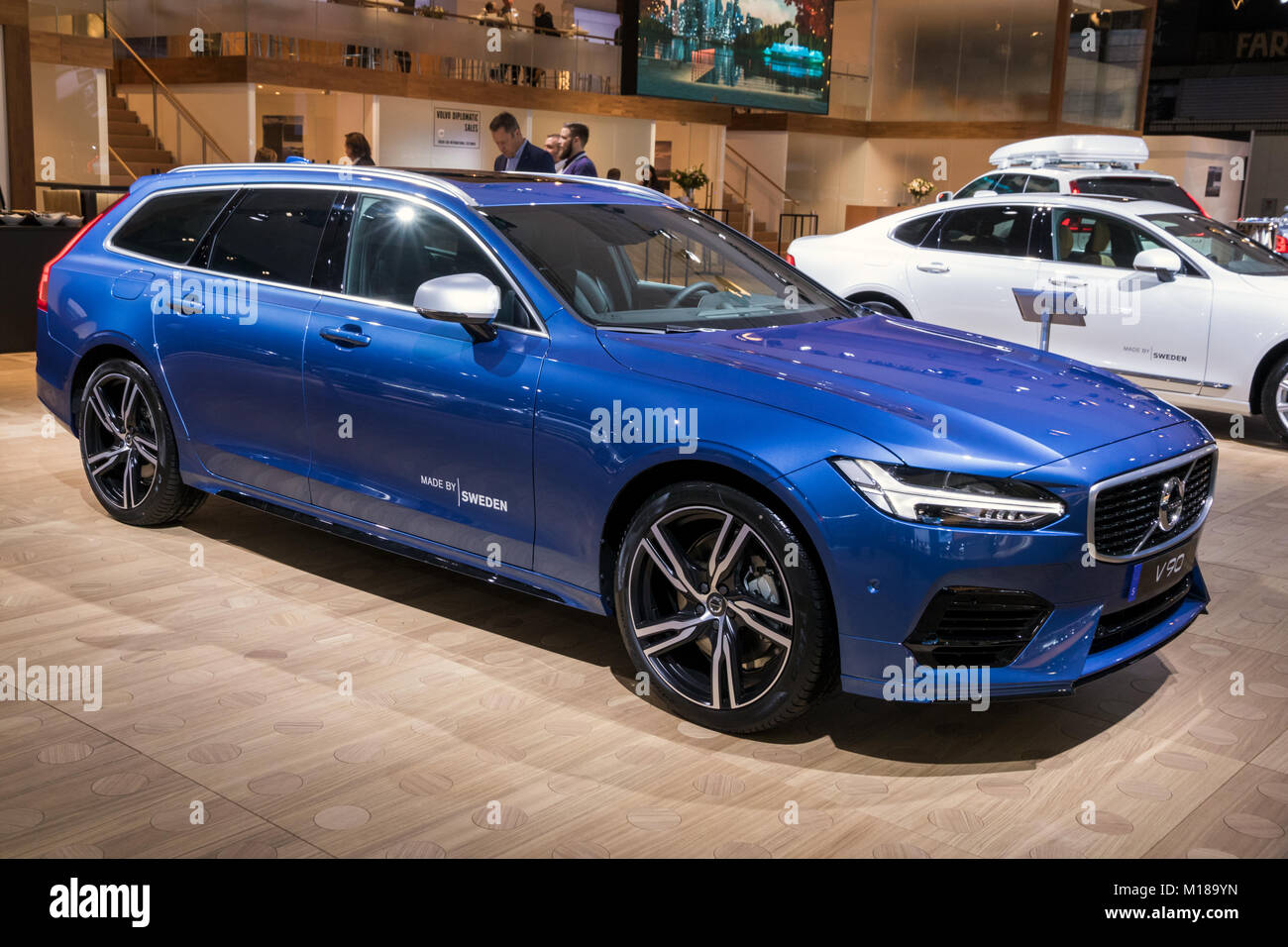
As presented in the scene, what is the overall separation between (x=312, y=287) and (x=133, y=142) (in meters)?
16.7

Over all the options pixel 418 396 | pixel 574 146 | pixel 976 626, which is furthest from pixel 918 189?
pixel 976 626

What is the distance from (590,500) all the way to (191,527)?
270cm

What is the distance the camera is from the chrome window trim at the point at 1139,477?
324 centimetres

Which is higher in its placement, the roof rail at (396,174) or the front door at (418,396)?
the roof rail at (396,174)

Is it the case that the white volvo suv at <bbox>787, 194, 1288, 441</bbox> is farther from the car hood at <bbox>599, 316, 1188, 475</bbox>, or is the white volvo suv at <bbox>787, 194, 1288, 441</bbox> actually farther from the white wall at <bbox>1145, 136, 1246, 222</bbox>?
the white wall at <bbox>1145, 136, 1246, 222</bbox>

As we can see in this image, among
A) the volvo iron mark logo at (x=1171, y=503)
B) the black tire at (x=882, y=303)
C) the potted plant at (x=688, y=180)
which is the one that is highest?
the potted plant at (x=688, y=180)

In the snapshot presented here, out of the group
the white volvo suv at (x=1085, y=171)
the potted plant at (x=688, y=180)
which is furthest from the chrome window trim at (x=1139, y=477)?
the potted plant at (x=688, y=180)

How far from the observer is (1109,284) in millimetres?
8453

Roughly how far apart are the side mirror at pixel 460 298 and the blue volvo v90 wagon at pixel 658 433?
11 millimetres

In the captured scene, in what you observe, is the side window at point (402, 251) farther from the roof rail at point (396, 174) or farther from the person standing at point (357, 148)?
the person standing at point (357, 148)

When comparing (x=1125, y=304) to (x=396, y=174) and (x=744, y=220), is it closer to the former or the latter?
(x=396, y=174)

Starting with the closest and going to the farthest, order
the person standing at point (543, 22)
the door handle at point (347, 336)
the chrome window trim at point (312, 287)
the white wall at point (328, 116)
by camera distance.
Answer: the chrome window trim at point (312, 287) < the door handle at point (347, 336) < the white wall at point (328, 116) < the person standing at point (543, 22)

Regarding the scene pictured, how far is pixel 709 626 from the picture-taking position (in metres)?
3.58
